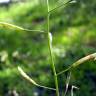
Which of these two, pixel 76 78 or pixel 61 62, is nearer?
pixel 76 78

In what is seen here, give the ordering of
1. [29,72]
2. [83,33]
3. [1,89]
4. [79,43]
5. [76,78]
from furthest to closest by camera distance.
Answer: [83,33]
[79,43]
[29,72]
[1,89]
[76,78]

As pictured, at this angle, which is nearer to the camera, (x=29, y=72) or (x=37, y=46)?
(x=29, y=72)

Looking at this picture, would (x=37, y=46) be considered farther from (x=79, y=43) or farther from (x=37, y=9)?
(x=37, y=9)

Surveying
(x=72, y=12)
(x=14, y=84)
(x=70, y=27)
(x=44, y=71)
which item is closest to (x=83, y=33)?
(x=70, y=27)

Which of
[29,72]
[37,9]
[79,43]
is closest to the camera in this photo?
[29,72]

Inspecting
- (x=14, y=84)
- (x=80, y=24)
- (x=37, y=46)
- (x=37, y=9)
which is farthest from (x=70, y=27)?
(x=14, y=84)

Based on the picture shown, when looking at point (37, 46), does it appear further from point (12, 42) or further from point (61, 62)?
point (61, 62)
